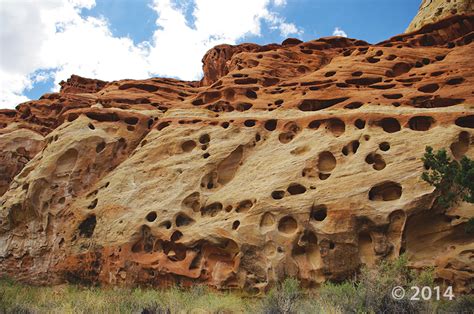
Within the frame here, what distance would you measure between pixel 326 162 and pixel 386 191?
2201mm

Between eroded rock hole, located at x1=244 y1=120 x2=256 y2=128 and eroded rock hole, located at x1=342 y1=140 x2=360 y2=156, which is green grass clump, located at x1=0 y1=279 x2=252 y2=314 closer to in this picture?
eroded rock hole, located at x1=342 y1=140 x2=360 y2=156

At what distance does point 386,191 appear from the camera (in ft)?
38.6

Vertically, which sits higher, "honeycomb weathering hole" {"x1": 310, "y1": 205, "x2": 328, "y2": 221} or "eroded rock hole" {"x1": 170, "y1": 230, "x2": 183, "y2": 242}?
"honeycomb weathering hole" {"x1": 310, "y1": 205, "x2": 328, "y2": 221}

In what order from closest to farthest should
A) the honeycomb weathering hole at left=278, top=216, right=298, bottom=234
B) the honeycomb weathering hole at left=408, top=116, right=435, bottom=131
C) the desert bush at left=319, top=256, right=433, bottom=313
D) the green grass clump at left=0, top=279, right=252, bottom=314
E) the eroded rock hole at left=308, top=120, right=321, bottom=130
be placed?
the desert bush at left=319, top=256, right=433, bottom=313 → the green grass clump at left=0, top=279, right=252, bottom=314 → the honeycomb weathering hole at left=278, top=216, right=298, bottom=234 → the honeycomb weathering hole at left=408, top=116, right=435, bottom=131 → the eroded rock hole at left=308, top=120, right=321, bottom=130

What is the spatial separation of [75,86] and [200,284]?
1931cm

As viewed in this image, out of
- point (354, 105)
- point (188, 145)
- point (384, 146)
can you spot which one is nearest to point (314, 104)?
point (354, 105)

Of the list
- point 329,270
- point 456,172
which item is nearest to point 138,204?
point 329,270

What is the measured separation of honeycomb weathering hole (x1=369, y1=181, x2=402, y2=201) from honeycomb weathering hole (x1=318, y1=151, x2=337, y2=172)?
1727 mm

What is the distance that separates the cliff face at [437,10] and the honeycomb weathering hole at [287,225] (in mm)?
17297

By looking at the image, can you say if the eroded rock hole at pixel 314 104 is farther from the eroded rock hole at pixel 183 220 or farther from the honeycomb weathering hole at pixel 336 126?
the eroded rock hole at pixel 183 220

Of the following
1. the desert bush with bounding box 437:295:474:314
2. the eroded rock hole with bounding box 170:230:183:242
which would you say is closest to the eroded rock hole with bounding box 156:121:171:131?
the eroded rock hole with bounding box 170:230:183:242

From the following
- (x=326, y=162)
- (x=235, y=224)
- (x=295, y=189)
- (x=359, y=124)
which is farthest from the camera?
(x=359, y=124)

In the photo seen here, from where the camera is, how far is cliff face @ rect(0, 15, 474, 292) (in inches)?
445

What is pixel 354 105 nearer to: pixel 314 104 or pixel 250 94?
pixel 314 104
